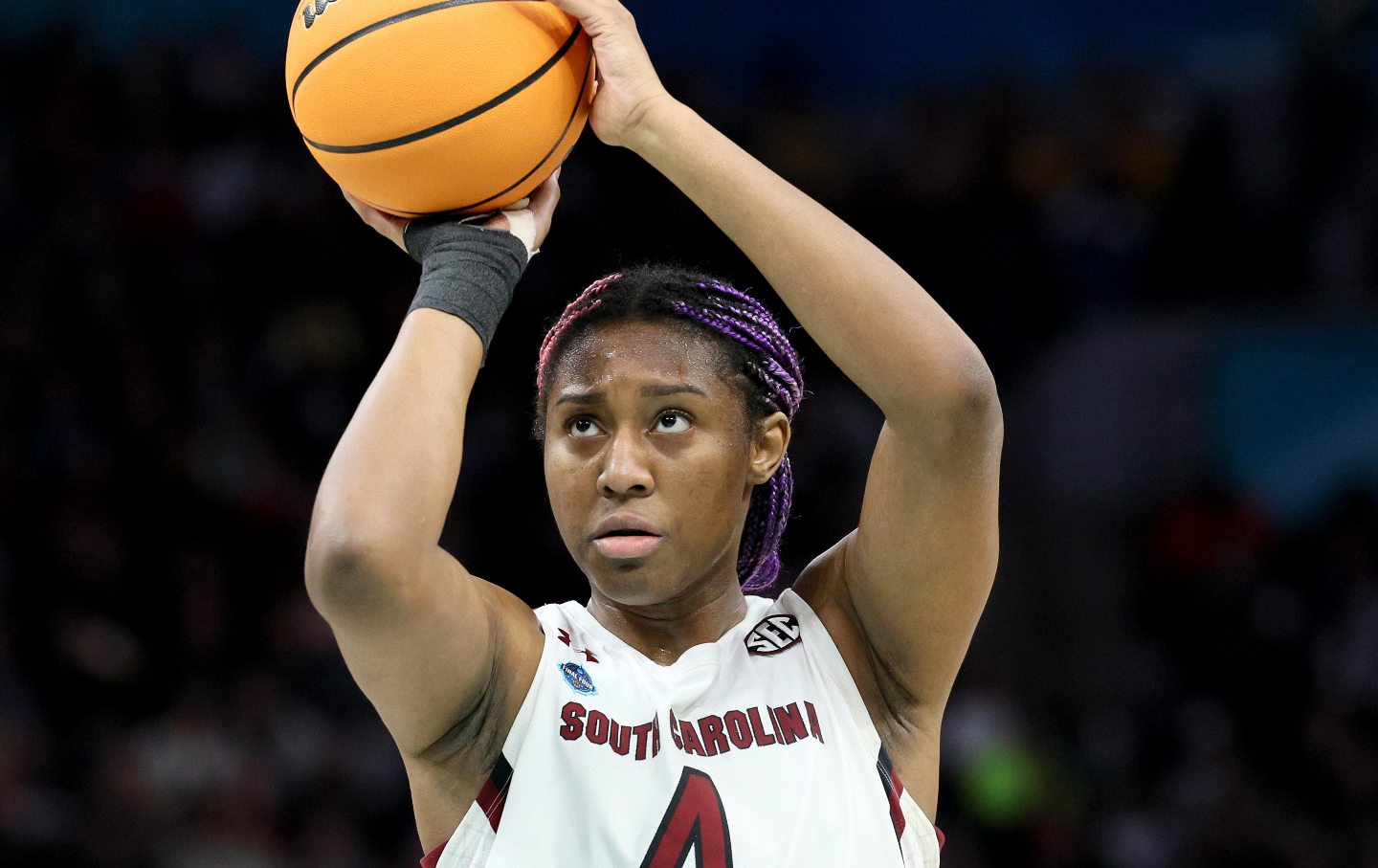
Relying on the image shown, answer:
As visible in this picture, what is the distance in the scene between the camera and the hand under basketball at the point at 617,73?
2.63 m

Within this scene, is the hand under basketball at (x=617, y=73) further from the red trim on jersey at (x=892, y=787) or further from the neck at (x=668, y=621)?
the red trim on jersey at (x=892, y=787)

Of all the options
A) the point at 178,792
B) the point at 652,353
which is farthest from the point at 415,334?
the point at 178,792

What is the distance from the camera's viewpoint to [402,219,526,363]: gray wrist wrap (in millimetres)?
2510

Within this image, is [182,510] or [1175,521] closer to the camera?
[182,510]

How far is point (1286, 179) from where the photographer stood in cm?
Result: 968

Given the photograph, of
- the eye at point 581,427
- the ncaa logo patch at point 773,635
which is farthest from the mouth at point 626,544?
the ncaa logo patch at point 773,635

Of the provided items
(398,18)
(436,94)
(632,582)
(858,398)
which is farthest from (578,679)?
(858,398)

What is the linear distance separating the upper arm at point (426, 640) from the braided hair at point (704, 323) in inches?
20.3

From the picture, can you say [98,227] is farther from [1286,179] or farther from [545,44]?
[1286,179]

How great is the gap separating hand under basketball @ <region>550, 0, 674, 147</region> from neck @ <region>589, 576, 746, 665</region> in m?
0.83

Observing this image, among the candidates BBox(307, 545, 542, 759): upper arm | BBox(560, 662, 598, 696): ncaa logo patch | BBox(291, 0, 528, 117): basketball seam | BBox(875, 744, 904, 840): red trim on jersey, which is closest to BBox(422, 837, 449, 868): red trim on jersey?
BBox(307, 545, 542, 759): upper arm

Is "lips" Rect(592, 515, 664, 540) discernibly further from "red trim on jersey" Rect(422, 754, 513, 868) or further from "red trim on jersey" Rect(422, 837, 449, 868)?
"red trim on jersey" Rect(422, 837, 449, 868)

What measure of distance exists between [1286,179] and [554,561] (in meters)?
5.20

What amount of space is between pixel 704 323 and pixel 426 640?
80 cm
